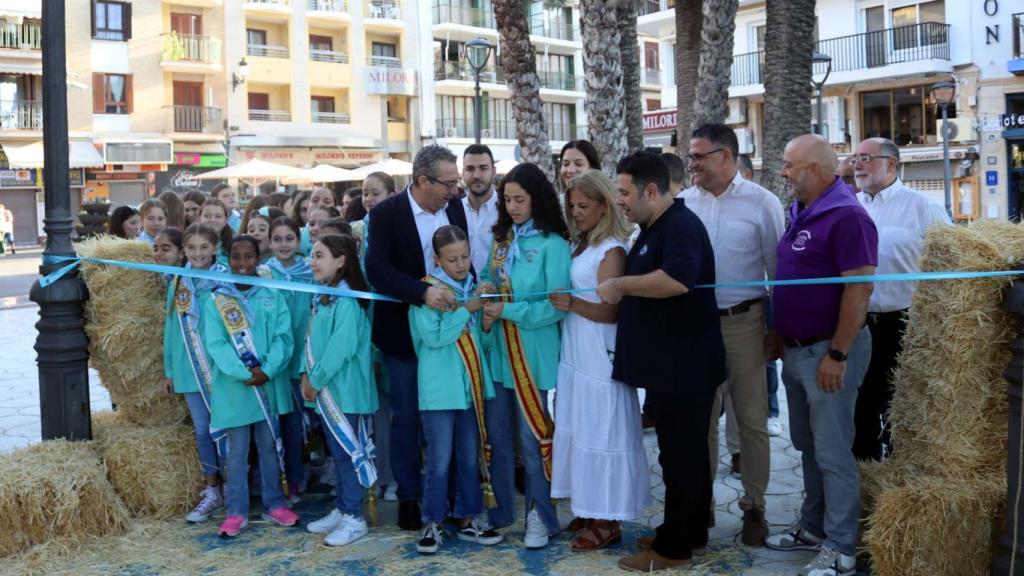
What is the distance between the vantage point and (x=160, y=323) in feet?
20.3

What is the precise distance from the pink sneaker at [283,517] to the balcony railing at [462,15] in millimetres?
44997

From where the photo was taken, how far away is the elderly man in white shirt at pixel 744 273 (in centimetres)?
525

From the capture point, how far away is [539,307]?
5.19 m

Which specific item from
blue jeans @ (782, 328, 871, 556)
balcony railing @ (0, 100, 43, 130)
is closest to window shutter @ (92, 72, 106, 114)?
balcony railing @ (0, 100, 43, 130)

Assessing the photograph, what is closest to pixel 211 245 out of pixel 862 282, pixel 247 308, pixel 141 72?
pixel 247 308

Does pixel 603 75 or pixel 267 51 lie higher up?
pixel 267 51

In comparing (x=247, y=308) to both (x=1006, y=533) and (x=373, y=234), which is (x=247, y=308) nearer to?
(x=373, y=234)

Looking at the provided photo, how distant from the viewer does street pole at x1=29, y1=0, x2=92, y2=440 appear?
582 centimetres

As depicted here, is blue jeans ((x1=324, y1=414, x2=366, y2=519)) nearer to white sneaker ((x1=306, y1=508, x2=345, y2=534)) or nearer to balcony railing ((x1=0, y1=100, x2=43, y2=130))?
white sneaker ((x1=306, y1=508, x2=345, y2=534))

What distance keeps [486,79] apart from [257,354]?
150 ft

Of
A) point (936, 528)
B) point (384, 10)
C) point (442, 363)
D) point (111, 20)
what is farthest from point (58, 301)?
point (384, 10)

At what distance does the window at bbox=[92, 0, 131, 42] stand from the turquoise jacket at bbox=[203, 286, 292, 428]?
3670cm

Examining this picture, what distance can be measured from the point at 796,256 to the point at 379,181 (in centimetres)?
393

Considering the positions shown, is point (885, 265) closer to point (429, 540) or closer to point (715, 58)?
point (429, 540)
